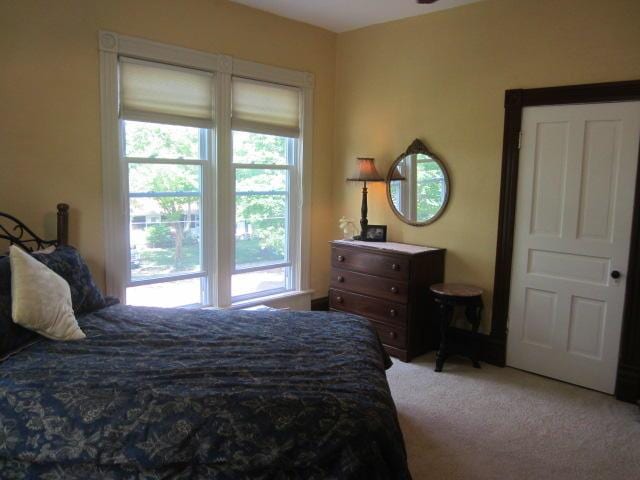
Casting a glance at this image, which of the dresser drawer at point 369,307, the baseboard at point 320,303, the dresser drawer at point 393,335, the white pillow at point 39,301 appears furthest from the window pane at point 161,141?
the dresser drawer at point 393,335

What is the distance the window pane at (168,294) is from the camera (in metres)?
3.69

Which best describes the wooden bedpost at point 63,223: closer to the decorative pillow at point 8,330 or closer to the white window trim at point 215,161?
the white window trim at point 215,161

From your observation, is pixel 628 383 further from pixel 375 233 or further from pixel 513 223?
pixel 375 233

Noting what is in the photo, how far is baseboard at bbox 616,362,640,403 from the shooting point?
327 cm

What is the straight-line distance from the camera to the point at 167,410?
1.79 meters

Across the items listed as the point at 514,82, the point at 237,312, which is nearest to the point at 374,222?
the point at 514,82

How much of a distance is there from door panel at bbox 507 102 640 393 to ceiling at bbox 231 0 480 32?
1.27 m

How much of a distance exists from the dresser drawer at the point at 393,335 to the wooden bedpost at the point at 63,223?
8.03 feet

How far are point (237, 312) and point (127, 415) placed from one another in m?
1.21

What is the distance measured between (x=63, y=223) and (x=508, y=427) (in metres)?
3.03

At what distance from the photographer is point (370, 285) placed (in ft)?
13.6

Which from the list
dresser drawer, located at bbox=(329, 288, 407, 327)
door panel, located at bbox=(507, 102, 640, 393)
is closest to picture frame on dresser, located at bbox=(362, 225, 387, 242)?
dresser drawer, located at bbox=(329, 288, 407, 327)

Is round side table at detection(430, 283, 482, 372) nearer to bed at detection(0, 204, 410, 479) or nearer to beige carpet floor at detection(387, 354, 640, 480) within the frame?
beige carpet floor at detection(387, 354, 640, 480)

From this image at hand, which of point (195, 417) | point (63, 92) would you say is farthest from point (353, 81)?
point (195, 417)
